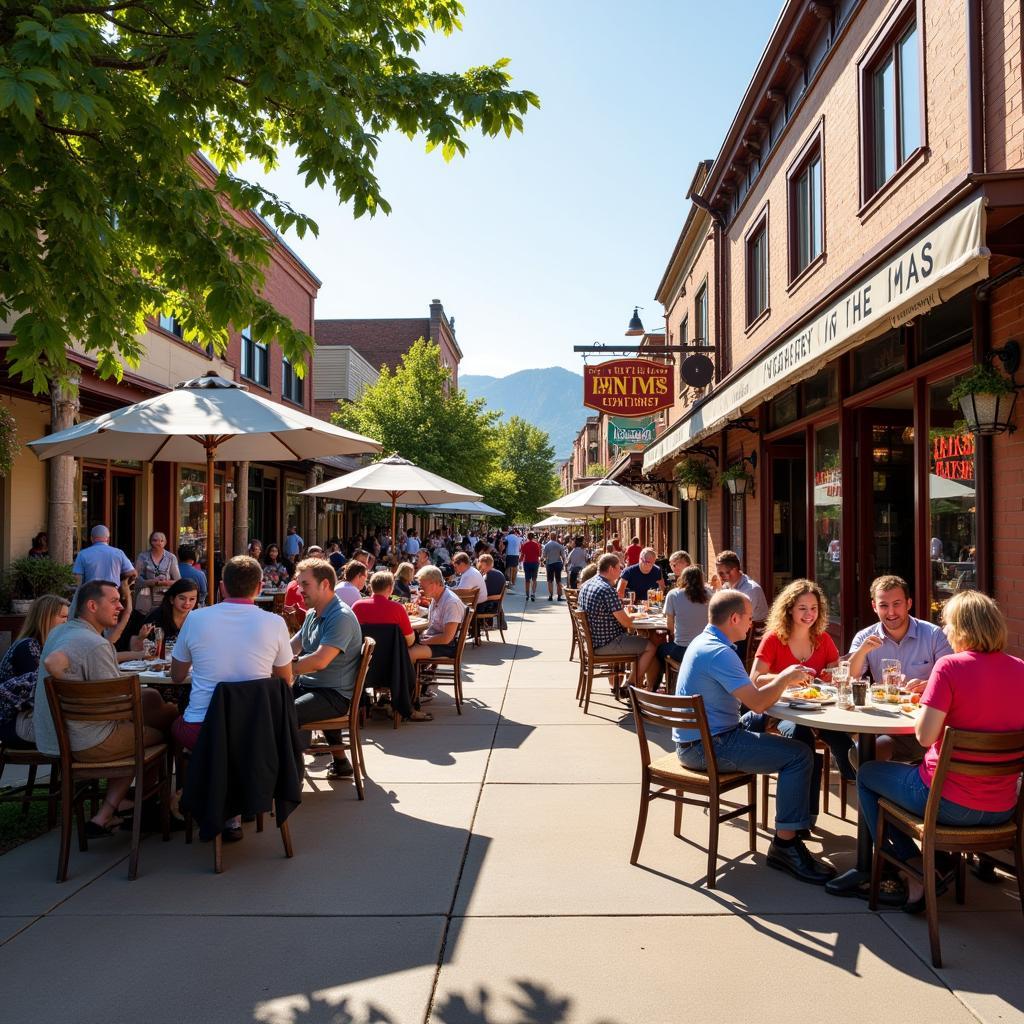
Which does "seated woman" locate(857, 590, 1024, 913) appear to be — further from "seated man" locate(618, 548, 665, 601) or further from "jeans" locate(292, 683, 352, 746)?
"seated man" locate(618, 548, 665, 601)

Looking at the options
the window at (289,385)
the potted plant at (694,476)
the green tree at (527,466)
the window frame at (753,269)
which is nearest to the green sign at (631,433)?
the potted plant at (694,476)

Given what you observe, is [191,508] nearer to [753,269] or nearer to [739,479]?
[739,479]

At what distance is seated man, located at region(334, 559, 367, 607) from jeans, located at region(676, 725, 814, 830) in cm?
502

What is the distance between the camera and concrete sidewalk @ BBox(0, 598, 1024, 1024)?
10.9 ft

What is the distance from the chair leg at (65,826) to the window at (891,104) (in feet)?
25.5

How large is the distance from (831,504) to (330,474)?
21114 millimetres

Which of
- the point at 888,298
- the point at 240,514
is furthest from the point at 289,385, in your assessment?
the point at 888,298

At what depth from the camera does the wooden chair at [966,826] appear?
3.74 m

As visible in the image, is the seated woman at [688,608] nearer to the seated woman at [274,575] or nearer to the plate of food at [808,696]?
the plate of food at [808,696]

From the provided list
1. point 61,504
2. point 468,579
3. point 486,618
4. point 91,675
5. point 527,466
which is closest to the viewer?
point 91,675

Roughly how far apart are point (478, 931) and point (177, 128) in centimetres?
547

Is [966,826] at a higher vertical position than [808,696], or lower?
lower

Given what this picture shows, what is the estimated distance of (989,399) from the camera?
226 inches

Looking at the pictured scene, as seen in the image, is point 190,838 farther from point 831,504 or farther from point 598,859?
point 831,504
